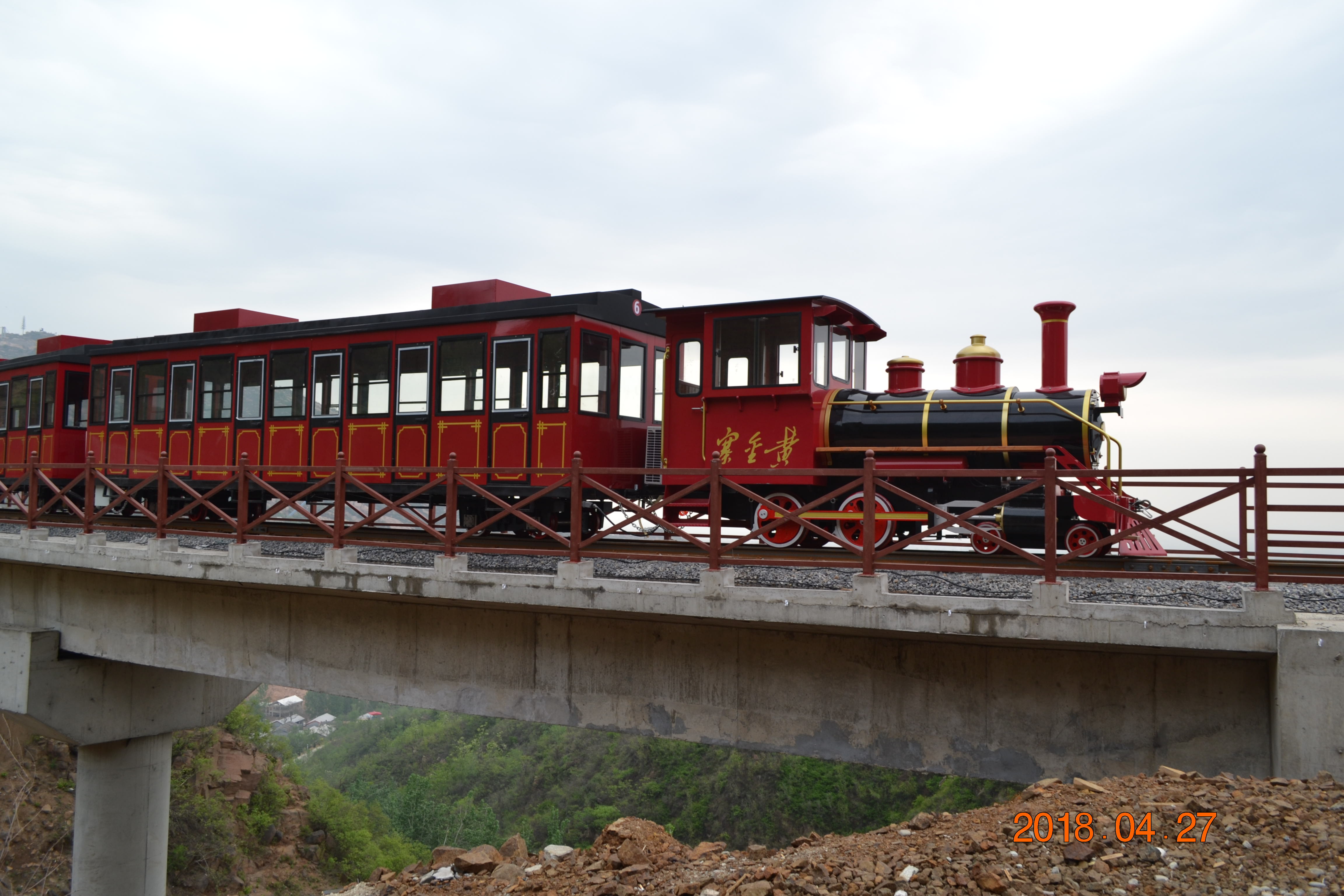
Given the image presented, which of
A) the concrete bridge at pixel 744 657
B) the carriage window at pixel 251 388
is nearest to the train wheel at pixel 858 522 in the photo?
the concrete bridge at pixel 744 657

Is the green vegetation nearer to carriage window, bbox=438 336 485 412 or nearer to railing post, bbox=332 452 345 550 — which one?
carriage window, bbox=438 336 485 412

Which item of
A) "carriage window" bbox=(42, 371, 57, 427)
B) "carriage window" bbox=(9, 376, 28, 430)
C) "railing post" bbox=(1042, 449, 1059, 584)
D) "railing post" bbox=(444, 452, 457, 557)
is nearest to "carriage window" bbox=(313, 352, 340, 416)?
"railing post" bbox=(444, 452, 457, 557)

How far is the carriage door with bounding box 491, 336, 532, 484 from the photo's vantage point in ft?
40.5

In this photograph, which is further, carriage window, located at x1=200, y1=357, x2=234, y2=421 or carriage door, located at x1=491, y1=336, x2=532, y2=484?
carriage window, located at x1=200, y1=357, x2=234, y2=421

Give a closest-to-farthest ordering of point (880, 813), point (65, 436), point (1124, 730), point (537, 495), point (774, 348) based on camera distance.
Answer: point (1124, 730) < point (537, 495) < point (774, 348) < point (65, 436) < point (880, 813)

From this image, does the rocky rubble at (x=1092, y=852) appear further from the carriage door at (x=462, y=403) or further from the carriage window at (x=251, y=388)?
the carriage window at (x=251, y=388)

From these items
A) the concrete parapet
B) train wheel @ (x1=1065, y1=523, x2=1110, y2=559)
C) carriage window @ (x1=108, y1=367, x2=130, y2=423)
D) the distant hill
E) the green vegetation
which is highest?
the distant hill

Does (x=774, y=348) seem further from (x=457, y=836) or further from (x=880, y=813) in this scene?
(x=457, y=836)

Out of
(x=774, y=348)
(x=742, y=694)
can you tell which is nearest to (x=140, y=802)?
(x=742, y=694)

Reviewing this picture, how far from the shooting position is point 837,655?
23.7 feet

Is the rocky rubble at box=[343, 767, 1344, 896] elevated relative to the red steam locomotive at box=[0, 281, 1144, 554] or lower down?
lower down

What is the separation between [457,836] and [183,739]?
628 inches

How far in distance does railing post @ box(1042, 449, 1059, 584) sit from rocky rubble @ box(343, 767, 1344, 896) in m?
1.45

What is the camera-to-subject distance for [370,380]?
45.2 ft
